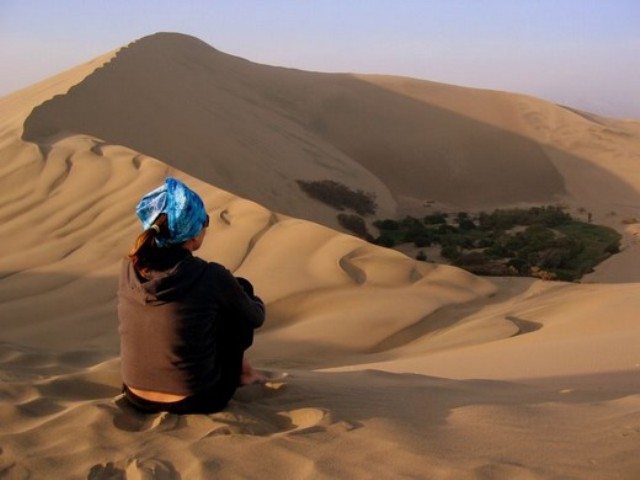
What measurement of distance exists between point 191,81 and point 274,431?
22.9 metres

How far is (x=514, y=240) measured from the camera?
48.0 ft

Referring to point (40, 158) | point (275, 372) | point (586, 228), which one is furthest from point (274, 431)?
point (586, 228)

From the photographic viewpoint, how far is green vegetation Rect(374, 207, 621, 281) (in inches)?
477

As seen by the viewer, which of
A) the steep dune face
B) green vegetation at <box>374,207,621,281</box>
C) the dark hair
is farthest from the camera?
the steep dune face

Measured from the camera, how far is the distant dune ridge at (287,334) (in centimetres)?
252

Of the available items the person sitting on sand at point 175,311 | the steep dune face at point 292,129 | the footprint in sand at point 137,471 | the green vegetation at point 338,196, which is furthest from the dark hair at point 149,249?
the green vegetation at point 338,196

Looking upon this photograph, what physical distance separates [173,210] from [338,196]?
15.5m

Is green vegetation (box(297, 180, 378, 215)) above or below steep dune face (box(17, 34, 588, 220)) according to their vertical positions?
below

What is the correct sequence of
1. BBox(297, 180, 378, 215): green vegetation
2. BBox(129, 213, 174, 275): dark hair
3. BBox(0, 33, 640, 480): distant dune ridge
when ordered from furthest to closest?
BBox(297, 180, 378, 215): green vegetation, BBox(129, 213, 174, 275): dark hair, BBox(0, 33, 640, 480): distant dune ridge

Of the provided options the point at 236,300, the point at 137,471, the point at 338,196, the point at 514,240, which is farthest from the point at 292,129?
the point at 137,471

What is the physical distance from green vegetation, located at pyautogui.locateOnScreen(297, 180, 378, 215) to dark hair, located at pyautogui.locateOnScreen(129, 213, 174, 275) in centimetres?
1493

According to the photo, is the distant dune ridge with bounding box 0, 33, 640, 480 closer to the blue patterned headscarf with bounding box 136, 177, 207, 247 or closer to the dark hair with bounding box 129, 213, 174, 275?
the dark hair with bounding box 129, 213, 174, 275

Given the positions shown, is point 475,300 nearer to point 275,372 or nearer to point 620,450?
point 275,372

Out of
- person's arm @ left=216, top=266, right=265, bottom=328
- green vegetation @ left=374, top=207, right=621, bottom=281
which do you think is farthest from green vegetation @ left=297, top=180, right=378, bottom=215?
person's arm @ left=216, top=266, right=265, bottom=328
